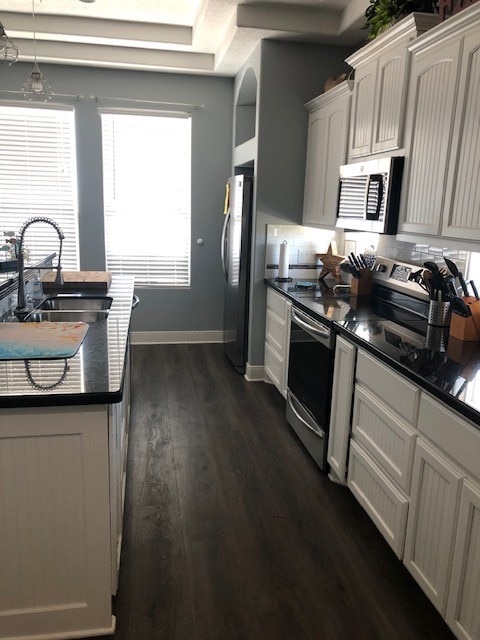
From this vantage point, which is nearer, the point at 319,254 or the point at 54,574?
the point at 54,574

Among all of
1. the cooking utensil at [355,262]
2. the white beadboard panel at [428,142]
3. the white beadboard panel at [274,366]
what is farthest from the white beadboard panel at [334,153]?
the white beadboard panel at [274,366]

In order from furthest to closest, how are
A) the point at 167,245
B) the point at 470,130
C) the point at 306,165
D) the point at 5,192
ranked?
the point at 167,245
the point at 5,192
the point at 306,165
the point at 470,130

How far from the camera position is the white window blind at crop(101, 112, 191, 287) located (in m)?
4.98

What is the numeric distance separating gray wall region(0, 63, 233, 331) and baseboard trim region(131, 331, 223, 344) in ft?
0.17

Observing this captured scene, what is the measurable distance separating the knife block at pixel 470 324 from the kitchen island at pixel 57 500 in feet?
4.91

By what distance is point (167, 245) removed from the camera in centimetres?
527

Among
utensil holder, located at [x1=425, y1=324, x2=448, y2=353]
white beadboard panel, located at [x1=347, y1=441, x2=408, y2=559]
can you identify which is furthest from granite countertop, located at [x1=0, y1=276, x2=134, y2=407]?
utensil holder, located at [x1=425, y1=324, x2=448, y2=353]

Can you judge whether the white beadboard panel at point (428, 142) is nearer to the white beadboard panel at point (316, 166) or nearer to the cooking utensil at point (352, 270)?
the cooking utensil at point (352, 270)

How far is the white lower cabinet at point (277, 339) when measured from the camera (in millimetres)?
3695

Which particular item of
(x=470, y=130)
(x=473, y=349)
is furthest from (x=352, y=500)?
(x=470, y=130)

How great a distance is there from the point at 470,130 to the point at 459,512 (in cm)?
146

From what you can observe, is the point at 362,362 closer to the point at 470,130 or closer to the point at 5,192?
the point at 470,130

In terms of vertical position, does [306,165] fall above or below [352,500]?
above

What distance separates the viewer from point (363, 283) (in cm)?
346
